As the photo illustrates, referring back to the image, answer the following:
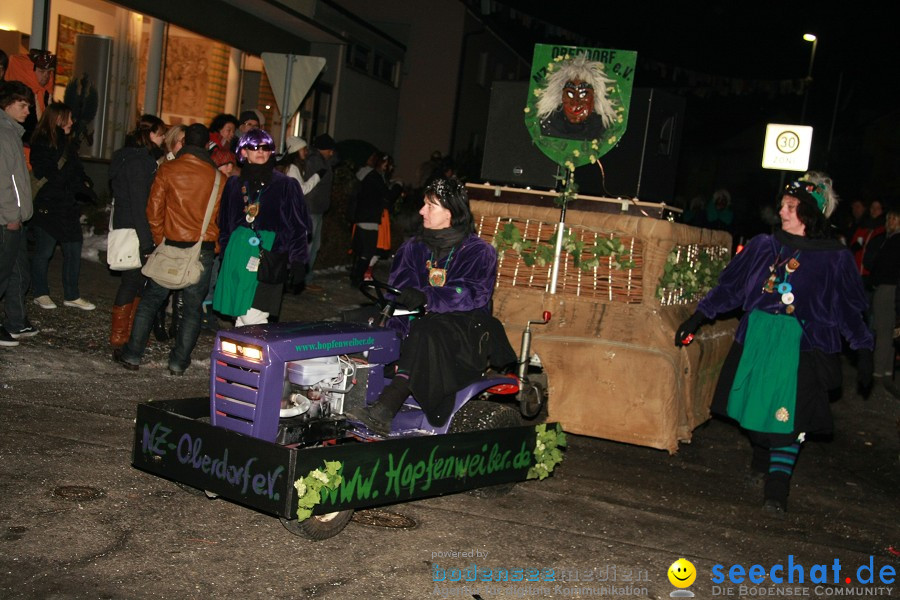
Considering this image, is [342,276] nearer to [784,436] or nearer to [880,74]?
[784,436]

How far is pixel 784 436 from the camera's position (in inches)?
247

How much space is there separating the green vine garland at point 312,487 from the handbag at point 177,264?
340 centimetres

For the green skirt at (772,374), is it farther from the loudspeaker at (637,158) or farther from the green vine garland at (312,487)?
the green vine garland at (312,487)

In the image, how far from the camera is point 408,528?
522cm

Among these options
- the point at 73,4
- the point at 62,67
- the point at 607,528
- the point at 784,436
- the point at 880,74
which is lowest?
the point at 607,528

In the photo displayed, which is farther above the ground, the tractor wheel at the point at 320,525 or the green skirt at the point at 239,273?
the green skirt at the point at 239,273

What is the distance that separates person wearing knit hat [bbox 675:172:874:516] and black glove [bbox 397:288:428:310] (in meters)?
2.37

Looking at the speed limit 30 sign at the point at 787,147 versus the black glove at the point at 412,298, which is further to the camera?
the speed limit 30 sign at the point at 787,147

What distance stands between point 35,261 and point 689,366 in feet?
19.6

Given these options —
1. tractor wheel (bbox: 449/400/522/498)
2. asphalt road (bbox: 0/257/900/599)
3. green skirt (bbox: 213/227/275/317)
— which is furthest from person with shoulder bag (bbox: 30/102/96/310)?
tractor wheel (bbox: 449/400/522/498)

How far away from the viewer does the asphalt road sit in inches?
170

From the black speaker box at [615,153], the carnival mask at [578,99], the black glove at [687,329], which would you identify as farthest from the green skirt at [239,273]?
the black glove at [687,329]

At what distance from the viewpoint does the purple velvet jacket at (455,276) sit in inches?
225

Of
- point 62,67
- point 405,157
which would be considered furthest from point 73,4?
point 405,157
